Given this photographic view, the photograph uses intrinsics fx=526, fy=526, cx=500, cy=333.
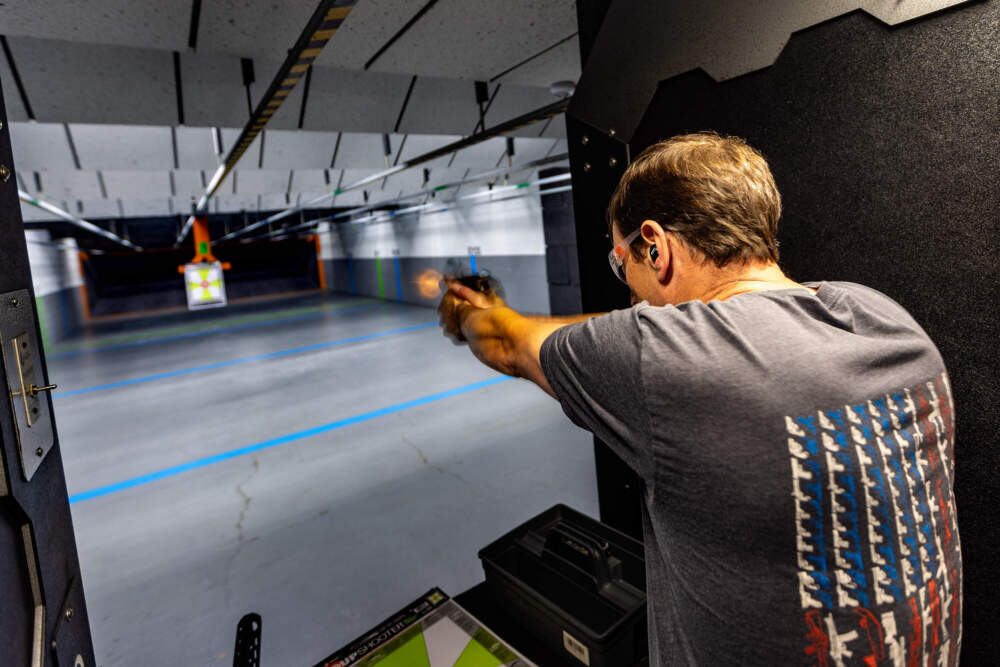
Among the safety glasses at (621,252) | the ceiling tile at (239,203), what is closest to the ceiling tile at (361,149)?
the ceiling tile at (239,203)

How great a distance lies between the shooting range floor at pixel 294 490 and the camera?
224 cm

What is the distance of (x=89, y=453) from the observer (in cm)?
429

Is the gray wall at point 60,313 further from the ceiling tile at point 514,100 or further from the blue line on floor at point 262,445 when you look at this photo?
the ceiling tile at point 514,100

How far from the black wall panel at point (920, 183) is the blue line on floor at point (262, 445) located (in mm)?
4042

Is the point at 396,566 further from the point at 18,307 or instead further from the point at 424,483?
the point at 18,307

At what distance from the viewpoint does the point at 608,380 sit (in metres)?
0.76

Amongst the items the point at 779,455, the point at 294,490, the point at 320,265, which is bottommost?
the point at 294,490

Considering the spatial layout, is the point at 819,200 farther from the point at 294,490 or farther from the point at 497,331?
the point at 294,490

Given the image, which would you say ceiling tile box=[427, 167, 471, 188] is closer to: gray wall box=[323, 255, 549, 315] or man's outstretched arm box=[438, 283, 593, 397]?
gray wall box=[323, 255, 549, 315]

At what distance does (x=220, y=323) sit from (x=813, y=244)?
1308cm

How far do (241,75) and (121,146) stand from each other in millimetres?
2472

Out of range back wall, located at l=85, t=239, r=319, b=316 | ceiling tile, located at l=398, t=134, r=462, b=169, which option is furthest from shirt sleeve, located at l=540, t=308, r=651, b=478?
range back wall, located at l=85, t=239, r=319, b=316

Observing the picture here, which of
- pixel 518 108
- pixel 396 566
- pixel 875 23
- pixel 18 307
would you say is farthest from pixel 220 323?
pixel 875 23

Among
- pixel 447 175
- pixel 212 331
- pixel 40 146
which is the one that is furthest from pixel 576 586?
pixel 212 331
